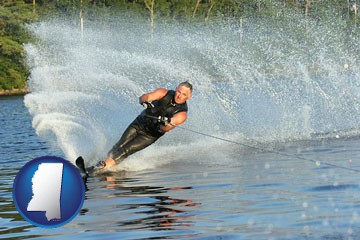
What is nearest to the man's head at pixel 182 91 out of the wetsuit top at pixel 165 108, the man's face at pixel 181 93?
the man's face at pixel 181 93

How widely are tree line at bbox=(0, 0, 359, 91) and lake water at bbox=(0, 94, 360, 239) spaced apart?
41.8 metres

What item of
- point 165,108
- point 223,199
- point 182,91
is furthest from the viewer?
point 165,108

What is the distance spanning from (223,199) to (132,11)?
68369 mm

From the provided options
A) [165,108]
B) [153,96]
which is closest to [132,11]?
[165,108]

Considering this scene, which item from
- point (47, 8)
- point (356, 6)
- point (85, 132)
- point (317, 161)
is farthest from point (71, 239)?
point (47, 8)

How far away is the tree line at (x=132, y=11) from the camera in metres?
64.4

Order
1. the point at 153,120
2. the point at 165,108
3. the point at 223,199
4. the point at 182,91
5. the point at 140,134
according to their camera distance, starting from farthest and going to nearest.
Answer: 1. the point at 140,134
2. the point at 153,120
3. the point at 165,108
4. the point at 182,91
5. the point at 223,199

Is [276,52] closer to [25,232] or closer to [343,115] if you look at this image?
[343,115]

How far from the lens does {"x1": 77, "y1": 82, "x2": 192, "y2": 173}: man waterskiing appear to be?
1275 cm

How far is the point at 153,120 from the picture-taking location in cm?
1315

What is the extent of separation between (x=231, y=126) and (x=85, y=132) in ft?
12.3

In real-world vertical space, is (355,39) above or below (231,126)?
below

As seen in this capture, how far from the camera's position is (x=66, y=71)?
Answer: 17.7m

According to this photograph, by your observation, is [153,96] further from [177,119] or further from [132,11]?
[132,11]
